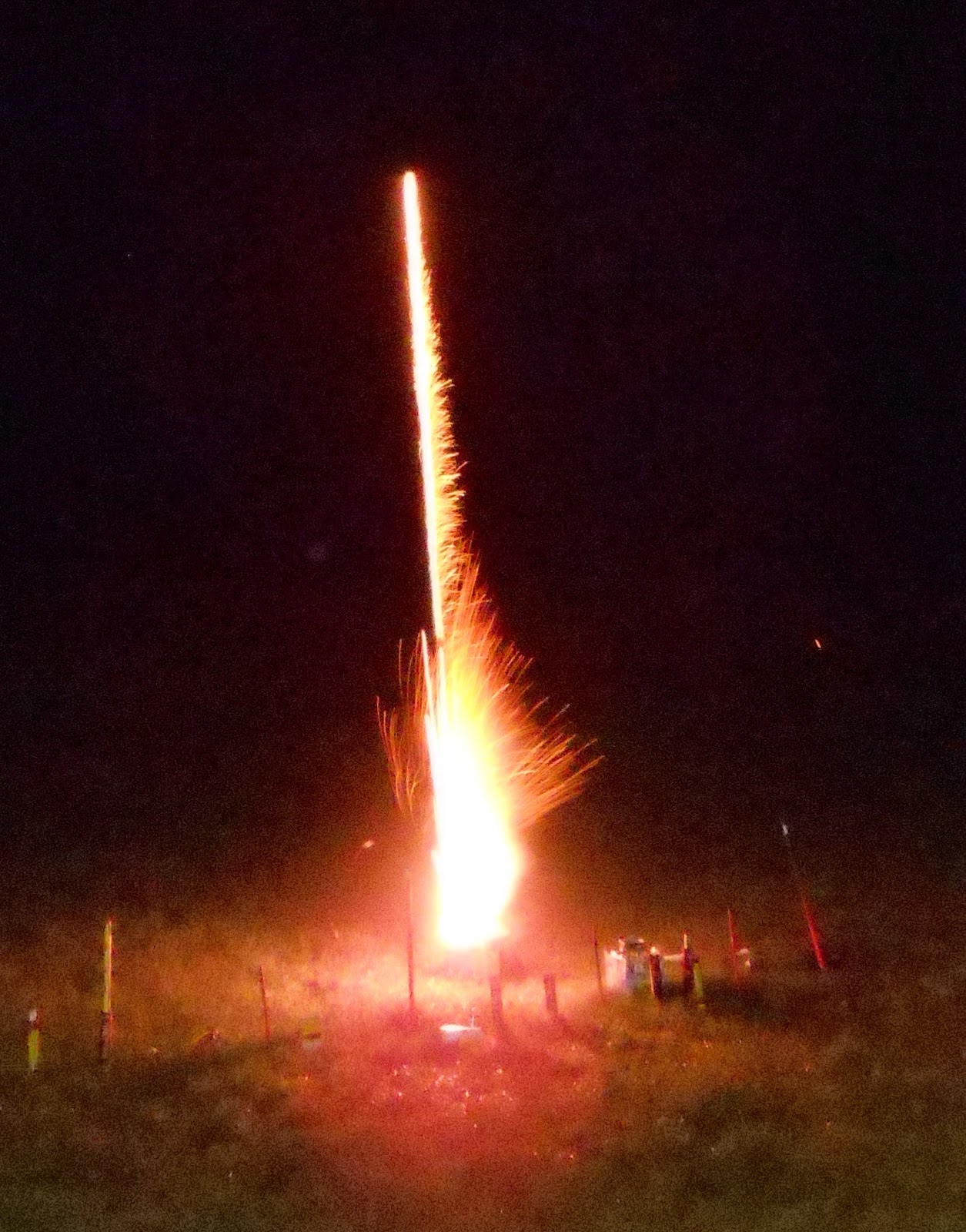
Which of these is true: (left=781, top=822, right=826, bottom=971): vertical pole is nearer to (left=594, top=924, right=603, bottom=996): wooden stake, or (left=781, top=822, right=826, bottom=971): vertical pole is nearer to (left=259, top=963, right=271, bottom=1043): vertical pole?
(left=594, top=924, right=603, bottom=996): wooden stake

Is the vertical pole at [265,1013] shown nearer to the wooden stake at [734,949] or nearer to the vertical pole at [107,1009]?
the vertical pole at [107,1009]

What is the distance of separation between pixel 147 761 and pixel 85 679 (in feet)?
10.4

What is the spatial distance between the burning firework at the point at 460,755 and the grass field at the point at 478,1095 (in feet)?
2.41

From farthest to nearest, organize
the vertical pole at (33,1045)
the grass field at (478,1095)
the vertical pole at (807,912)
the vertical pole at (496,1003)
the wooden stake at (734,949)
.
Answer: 1. the vertical pole at (807,912)
2. the wooden stake at (734,949)
3. the vertical pole at (496,1003)
4. the vertical pole at (33,1045)
5. the grass field at (478,1095)

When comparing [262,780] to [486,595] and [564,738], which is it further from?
[486,595]

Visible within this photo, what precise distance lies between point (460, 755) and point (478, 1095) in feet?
12.7

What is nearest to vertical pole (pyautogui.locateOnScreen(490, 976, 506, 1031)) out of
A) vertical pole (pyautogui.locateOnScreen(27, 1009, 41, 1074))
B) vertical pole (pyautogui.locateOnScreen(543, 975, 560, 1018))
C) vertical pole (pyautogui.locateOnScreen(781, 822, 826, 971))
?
vertical pole (pyautogui.locateOnScreen(543, 975, 560, 1018))

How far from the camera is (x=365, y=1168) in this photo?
249 inches

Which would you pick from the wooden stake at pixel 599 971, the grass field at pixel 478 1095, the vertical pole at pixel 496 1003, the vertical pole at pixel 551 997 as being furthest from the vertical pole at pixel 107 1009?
the wooden stake at pixel 599 971

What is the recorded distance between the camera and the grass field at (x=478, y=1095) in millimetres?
5980

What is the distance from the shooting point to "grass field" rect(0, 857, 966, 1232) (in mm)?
5980

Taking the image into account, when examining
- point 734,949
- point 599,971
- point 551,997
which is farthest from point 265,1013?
point 734,949

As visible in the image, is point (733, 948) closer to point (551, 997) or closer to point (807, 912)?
point (807, 912)

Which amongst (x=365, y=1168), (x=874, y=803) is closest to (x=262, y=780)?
(x=874, y=803)
